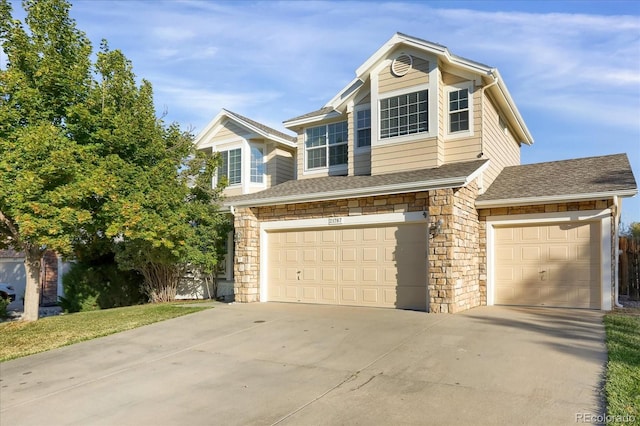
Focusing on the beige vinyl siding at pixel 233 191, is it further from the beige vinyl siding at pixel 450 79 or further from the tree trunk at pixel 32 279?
the beige vinyl siding at pixel 450 79

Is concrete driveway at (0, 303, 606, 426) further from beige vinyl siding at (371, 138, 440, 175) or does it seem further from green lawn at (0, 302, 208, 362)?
beige vinyl siding at (371, 138, 440, 175)

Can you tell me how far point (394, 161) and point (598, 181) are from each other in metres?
5.12

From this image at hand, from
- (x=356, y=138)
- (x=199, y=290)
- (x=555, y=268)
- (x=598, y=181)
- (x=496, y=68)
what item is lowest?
(x=199, y=290)

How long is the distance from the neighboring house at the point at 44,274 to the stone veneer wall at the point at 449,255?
16405 millimetres

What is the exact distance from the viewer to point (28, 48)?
1079 centimetres

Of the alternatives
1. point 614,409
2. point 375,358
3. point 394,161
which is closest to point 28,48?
point 394,161

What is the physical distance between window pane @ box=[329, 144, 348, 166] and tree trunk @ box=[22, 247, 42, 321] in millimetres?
9117

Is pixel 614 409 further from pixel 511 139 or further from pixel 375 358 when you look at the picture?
pixel 511 139

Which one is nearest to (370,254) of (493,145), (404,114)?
(404,114)

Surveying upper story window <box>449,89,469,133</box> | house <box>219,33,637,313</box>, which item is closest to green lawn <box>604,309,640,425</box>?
house <box>219,33,637,313</box>

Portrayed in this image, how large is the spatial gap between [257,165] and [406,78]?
714 centimetres

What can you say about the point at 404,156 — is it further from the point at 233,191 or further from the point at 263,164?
the point at 233,191

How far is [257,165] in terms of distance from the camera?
17.9 meters

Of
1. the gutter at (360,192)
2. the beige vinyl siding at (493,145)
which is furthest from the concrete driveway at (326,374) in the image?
the beige vinyl siding at (493,145)
